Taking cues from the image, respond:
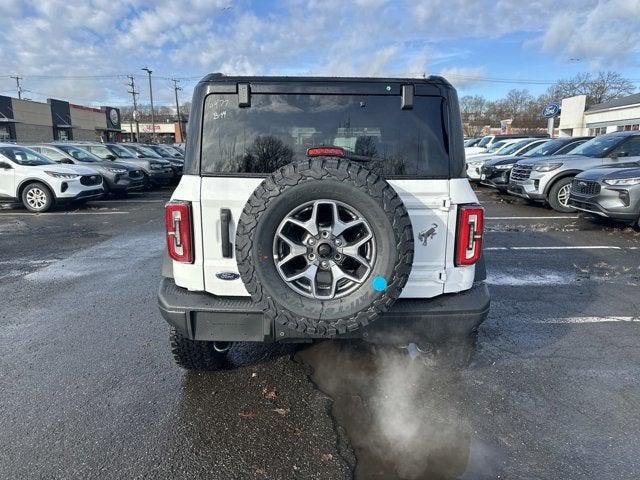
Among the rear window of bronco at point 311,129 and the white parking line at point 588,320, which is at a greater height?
the rear window of bronco at point 311,129

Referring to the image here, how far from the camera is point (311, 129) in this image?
2.83 m

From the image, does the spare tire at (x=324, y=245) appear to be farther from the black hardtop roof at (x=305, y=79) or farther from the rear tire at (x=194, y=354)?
the rear tire at (x=194, y=354)

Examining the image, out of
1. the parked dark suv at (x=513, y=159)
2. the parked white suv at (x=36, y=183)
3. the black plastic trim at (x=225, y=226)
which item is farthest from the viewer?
the parked dark suv at (x=513, y=159)

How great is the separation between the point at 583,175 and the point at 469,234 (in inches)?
275

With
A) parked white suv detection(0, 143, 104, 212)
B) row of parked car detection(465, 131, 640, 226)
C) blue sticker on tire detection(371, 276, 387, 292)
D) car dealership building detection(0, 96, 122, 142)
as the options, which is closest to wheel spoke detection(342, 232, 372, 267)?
blue sticker on tire detection(371, 276, 387, 292)

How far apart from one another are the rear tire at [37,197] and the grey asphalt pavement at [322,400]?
22.9 ft

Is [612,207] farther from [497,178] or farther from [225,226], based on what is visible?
[225,226]

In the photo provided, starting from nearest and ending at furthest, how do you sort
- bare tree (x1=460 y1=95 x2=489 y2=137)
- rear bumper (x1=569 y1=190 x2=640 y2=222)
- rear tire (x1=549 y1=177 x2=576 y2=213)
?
rear bumper (x1=569 y1=190 x2=640 y2=222) < rear tire (x1=549 y1=177 x2=576 y2=213) < bare tree (x1=460 y1=95 x2=489 y2=137)

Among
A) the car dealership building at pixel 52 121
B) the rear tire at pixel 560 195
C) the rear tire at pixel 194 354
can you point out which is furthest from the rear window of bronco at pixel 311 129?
the car dealership building at pixel 52 121

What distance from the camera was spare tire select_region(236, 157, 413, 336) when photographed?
2.43 meters

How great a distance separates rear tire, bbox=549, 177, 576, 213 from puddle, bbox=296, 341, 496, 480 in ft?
27.6

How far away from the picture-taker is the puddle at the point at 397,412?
244 cm

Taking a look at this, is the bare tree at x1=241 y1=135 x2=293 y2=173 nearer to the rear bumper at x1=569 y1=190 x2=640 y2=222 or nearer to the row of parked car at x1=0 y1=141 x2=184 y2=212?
the rear bumper at x1=569 y1=190 x2=640 y2=222

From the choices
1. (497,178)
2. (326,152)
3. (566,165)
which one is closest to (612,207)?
(566,165)
